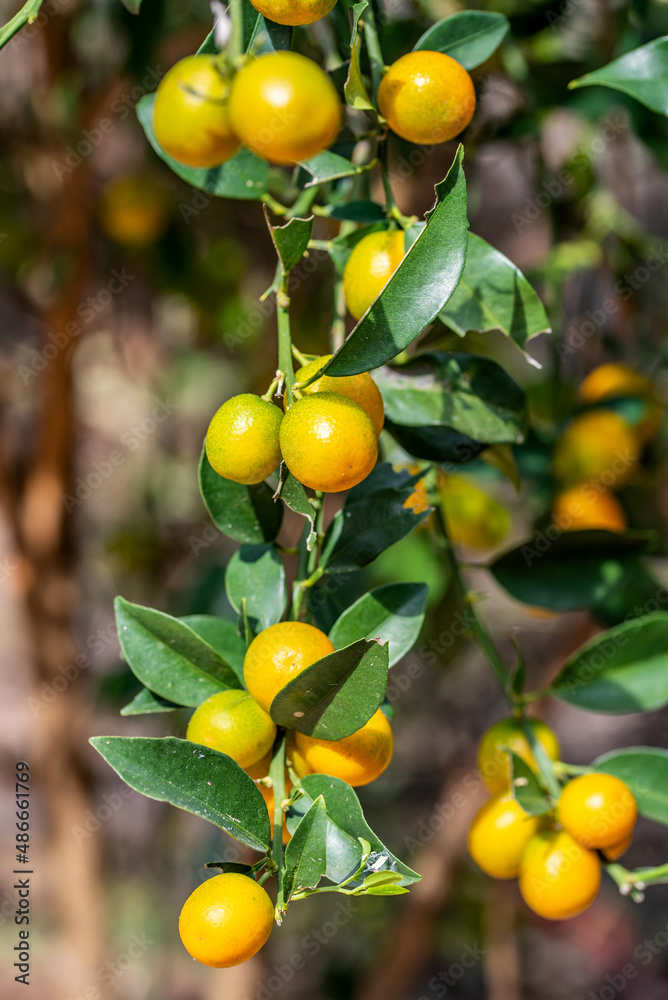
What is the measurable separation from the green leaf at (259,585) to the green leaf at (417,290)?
0.16 m

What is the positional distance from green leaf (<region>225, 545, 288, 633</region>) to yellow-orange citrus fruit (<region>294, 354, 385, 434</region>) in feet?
0.41

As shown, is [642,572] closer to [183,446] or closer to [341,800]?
[341,800]

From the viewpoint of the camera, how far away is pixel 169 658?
17.2 inches

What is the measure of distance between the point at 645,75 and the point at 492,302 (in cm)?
19

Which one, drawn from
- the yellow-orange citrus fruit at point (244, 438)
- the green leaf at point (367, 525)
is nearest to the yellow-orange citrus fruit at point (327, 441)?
the yellow-orange citrus fruit at point (244, 438)

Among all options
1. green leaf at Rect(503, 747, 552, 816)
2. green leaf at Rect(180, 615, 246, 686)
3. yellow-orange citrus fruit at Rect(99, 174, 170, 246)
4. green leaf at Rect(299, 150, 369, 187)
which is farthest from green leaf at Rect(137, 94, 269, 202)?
yellow-orange citrus fruit at Rect(99, 174, 170, 246)

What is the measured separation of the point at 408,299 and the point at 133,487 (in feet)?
4.68

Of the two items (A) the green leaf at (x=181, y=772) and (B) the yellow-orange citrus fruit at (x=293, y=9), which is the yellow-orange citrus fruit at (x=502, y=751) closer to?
(A) the green leaf at (x=181, y=772)

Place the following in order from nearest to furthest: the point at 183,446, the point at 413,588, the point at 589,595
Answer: the point at 413,588 → the point at 589,595 → the point at 183,446

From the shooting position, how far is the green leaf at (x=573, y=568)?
0.60 metres

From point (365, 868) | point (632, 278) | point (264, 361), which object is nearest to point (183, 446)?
point (264, 361)

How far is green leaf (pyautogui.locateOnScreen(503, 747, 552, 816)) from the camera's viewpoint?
1.53 ft

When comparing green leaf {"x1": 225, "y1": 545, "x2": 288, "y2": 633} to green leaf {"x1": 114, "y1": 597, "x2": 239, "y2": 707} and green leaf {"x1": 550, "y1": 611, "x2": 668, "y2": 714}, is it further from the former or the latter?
green leaf {"x1": 550, "y1": 611, "x2": 668, "y2": 714}

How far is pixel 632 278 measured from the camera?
36.2 inches
